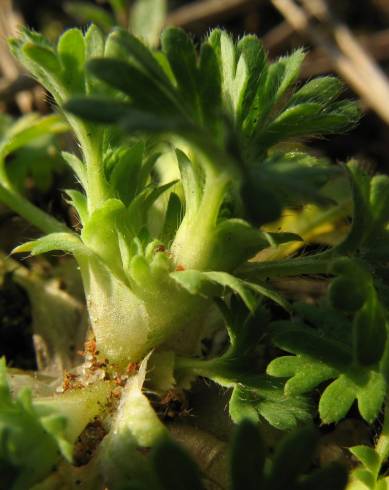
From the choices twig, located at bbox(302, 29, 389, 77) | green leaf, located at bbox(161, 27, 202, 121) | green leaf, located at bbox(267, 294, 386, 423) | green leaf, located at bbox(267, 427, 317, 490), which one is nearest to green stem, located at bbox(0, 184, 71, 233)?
green leaf, located at bbox(161, 27, 202, 121)

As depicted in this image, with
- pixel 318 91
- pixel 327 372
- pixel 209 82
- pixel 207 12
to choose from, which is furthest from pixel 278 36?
pixel 327 372

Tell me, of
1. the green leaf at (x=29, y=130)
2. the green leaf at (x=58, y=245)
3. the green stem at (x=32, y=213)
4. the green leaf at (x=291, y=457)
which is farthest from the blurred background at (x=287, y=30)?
the green leaf at (x=291, y=457)

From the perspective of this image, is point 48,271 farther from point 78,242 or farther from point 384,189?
point 384,189

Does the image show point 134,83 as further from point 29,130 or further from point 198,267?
point 29,130

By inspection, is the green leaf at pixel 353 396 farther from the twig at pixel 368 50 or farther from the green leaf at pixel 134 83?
the twig at pixel 368 50

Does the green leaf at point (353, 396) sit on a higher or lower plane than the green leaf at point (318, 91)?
lower

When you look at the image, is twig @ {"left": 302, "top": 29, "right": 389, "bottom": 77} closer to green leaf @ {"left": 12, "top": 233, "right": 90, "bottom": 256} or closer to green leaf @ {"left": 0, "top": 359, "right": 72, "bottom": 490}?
green leaf @ {"left": 12, "top": 233, "right": 90, "bottom": 256}
